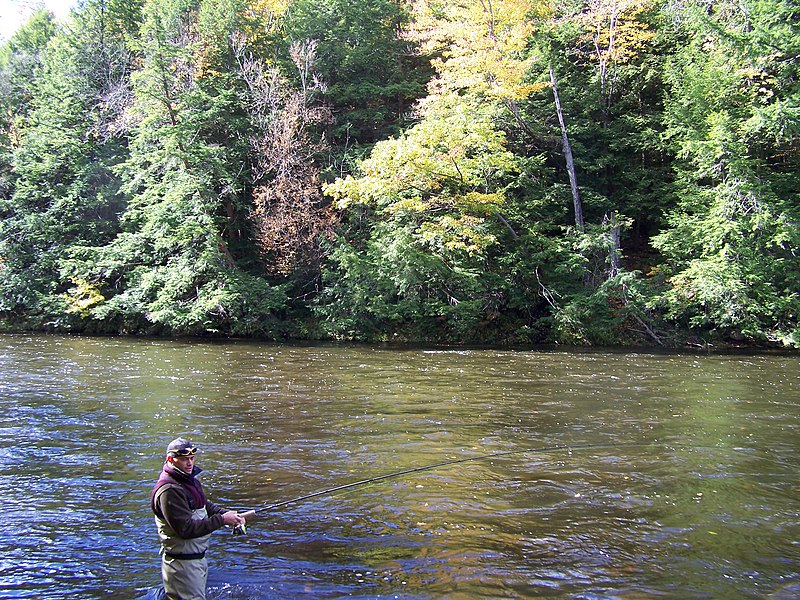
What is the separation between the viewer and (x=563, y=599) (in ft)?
14.9

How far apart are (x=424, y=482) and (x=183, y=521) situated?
12.2 ft

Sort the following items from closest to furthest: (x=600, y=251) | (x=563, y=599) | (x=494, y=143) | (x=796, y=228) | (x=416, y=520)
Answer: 1. (x=563, y=599)
2. (x=416, y=520)
3. (x=796, y=228)
4. (x=494, y=143)
5. (x=600, y=251)

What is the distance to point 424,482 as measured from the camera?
284 inches

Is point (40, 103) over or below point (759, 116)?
over

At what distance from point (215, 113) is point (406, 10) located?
11092mm

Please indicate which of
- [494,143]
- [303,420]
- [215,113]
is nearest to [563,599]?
[303,420]

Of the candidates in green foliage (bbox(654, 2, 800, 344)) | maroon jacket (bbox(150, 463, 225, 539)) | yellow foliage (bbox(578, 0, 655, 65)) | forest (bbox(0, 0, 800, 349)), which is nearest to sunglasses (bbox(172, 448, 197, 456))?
maroon jacket (bbox(150, 463, 225, 539))

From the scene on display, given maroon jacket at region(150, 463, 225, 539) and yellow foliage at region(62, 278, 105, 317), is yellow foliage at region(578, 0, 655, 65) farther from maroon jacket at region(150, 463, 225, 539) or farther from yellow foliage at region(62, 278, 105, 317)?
maroon jacket at region(150, 463, 225, 539)

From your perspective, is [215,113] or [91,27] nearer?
[215,113]

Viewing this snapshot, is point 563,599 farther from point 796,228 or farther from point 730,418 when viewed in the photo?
point 796,228

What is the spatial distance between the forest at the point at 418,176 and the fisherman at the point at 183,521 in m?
16.1

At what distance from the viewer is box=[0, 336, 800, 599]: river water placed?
4.98 m

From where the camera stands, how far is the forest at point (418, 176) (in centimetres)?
1986

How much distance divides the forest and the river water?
7.15 meters
